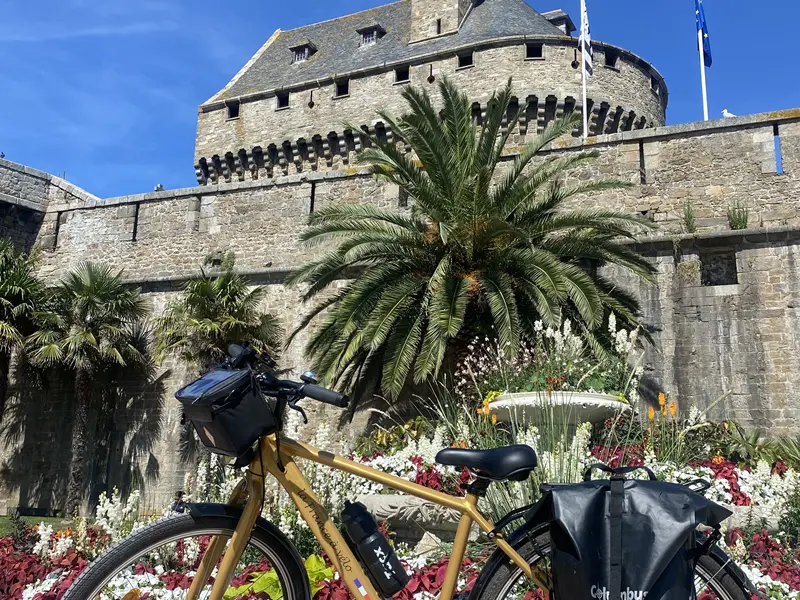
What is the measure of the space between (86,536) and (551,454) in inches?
113

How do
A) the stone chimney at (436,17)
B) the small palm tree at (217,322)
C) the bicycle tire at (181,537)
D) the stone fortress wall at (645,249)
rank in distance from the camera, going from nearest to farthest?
the bicycle tire at (181,537) → the stone fortress wall at (645,249) → the small palm tree at (217,322) → the stone chimney at (436,17)

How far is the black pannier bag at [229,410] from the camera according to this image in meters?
2.37

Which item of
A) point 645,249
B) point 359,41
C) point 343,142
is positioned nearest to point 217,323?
point 645,249

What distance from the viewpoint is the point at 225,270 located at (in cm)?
1382

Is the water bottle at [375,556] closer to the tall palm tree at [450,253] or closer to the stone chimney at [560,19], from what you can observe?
the tall palm tree at [450,253]

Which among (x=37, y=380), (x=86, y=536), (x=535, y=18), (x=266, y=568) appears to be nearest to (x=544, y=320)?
(x=86, y=536)

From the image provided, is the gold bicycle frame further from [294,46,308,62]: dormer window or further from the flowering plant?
[294,46,308,62]: dormer window

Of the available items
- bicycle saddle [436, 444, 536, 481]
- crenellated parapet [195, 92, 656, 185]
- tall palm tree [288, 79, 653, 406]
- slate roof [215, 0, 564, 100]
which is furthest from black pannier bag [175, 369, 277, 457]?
slate roof [215, 0, 564, 100]

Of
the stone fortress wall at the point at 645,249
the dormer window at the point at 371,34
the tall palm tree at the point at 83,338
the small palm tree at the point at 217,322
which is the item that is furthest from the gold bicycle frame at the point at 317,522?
the dormer window at the point at 371,34

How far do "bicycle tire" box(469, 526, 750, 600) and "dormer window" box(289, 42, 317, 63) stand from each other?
2535cm

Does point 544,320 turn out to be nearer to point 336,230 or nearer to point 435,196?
point 435,196

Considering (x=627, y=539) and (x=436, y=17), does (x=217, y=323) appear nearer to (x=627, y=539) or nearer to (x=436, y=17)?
(x=627, y=539)

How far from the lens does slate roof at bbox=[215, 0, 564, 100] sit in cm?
2219

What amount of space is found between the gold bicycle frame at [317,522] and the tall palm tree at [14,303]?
12.5 m
